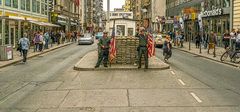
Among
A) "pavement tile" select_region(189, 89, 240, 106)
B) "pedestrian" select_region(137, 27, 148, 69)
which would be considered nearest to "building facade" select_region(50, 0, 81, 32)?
"pedestrian" select_region(137, 27, 148, 69)

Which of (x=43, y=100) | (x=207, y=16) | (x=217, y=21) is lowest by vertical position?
(x=43, y=100)

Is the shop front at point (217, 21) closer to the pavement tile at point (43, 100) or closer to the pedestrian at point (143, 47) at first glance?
the pedestrian at point (143, 47)

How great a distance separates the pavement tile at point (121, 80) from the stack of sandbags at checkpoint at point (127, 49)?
2.73 metres

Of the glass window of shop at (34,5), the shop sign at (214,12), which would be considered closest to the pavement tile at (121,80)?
the shop sign at (214,12)

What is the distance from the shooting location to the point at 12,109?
11.0 meters

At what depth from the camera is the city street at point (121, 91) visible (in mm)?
11156

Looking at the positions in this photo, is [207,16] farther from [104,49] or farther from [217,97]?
[217,97]

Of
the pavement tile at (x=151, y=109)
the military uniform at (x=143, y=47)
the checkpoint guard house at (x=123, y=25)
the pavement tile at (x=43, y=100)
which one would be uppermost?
the checkpoint guard house at (x=123, y=25)

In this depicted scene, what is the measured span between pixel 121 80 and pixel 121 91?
3.05 metres

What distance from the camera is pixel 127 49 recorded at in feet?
73.9

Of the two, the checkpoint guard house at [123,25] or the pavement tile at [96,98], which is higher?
the checkpoint guard house at [123,25]

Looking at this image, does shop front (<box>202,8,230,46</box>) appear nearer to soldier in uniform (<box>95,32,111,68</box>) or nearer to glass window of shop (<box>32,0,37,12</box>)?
glass window of shop (<box>32,0,37,12</box>)

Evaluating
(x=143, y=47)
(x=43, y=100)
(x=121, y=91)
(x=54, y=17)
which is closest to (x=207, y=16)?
(x=54, y=17)

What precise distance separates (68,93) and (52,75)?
591 cm
